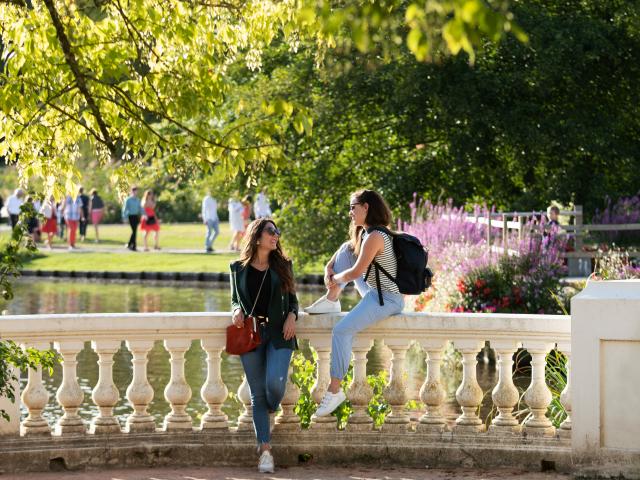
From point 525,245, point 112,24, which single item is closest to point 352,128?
point 525,245

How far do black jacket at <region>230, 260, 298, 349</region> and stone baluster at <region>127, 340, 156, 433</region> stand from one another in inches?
25.0

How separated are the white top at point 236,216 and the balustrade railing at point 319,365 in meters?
27.9

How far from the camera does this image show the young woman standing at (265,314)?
8117mm

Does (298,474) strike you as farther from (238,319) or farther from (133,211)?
(133,211)

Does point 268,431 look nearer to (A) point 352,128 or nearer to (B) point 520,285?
(B) point 520,285

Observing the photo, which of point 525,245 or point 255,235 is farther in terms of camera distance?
point 525,245

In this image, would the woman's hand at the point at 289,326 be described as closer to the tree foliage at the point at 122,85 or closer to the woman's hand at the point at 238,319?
the woman's hand at the point at 238,319

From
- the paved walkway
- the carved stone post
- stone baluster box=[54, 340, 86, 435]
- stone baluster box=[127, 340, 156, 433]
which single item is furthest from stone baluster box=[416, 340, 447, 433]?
the carved stone post

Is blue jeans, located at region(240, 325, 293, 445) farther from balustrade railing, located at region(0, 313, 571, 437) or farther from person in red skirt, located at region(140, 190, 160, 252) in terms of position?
person in red skirt, located at region(140, 190, 160, 252)

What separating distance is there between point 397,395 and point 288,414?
68 cm

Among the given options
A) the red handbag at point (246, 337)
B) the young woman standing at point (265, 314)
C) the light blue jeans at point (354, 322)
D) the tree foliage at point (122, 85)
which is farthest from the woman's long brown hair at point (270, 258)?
the tree foliage at point (122, 85)

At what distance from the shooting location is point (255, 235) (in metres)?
8.25

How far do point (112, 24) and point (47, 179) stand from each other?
1.34 metres

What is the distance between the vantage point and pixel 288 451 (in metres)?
8.36
